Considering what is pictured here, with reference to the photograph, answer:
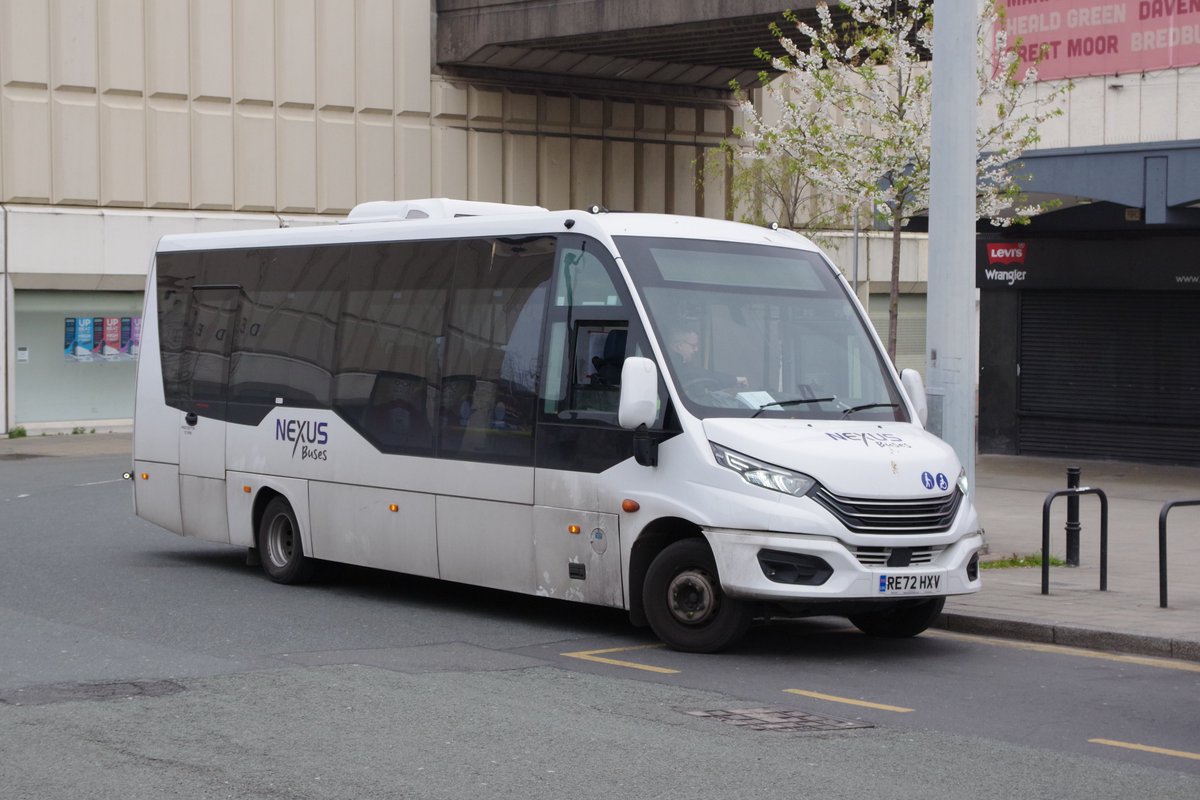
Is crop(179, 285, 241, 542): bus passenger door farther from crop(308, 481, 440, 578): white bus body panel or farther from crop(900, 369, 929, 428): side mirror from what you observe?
crop(900, 369, 929, 428): side mirror

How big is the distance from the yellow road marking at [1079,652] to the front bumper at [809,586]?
3.50 ft

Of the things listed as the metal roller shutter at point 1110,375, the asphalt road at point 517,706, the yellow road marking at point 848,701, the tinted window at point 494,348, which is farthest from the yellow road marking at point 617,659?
the metal roller shutter at point 1110,375

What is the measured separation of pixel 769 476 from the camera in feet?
31.8

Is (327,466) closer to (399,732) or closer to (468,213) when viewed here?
(468,213)

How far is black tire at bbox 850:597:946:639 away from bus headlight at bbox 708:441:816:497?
1232 millimetres

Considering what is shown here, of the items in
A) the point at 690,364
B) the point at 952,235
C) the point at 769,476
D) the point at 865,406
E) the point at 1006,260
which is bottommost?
the point at 769,476

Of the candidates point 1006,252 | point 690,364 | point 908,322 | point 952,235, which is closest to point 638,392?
point 690,364

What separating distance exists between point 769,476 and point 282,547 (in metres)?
4.99

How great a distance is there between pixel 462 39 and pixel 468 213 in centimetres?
2337

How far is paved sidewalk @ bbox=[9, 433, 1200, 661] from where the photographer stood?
10633 mm

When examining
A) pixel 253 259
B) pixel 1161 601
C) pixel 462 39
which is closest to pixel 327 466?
pixel 253 259

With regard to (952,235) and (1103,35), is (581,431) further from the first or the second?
(1103,35)

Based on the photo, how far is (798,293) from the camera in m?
11.0

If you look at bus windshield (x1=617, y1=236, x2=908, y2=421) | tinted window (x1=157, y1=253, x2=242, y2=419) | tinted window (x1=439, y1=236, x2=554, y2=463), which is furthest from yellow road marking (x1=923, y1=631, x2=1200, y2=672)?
tinted window (x1=157, y1=253, x2=242, y2=419)
